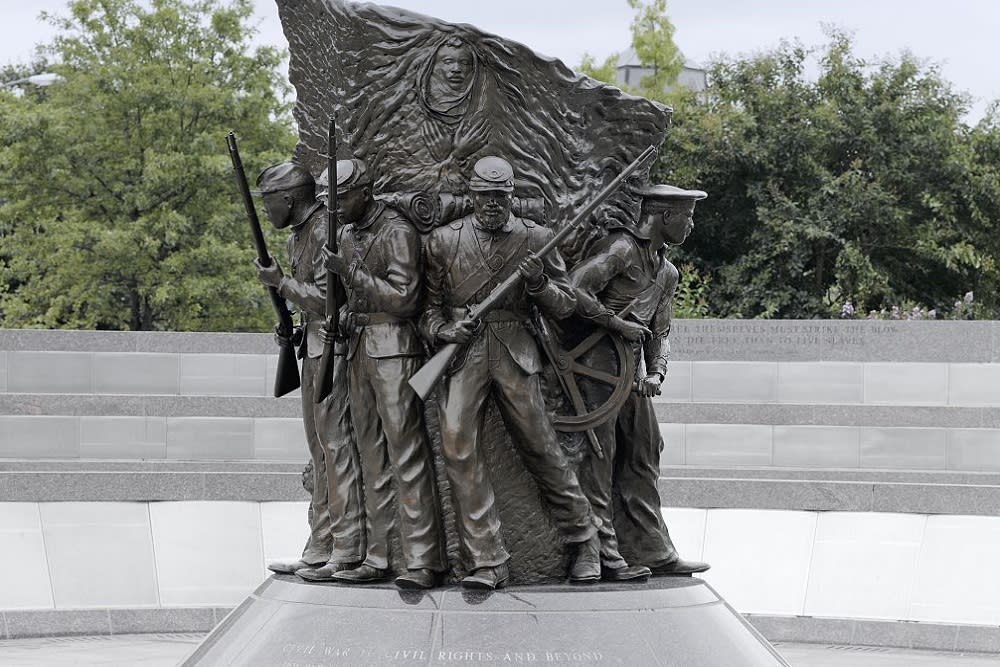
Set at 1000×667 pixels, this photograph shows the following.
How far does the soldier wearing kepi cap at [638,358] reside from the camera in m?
8.39

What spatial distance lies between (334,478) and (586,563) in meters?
1.41

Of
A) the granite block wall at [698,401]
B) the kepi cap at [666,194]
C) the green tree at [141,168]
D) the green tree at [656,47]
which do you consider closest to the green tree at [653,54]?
the green tree at [656,47]

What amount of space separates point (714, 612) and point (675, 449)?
8.75 metres

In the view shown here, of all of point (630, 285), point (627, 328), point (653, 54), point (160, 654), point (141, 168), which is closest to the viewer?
point (627, 328)

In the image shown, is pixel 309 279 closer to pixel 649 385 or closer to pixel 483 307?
pixel 483 307

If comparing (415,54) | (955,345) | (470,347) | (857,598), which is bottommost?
(857,598)

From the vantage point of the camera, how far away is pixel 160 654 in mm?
11500

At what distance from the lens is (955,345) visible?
17203 mm

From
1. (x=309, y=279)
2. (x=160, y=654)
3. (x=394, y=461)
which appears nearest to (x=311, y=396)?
(x=309, y=279)

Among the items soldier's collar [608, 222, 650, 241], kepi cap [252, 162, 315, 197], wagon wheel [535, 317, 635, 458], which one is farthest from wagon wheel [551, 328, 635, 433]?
kepi cap [252, 162, 315, 197]

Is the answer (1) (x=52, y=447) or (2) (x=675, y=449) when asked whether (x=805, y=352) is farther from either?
(1) (x=52, y=447)

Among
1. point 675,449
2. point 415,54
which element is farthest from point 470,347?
point 675,449

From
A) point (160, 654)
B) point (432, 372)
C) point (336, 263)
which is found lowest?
point (160, 654)

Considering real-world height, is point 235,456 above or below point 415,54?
below
